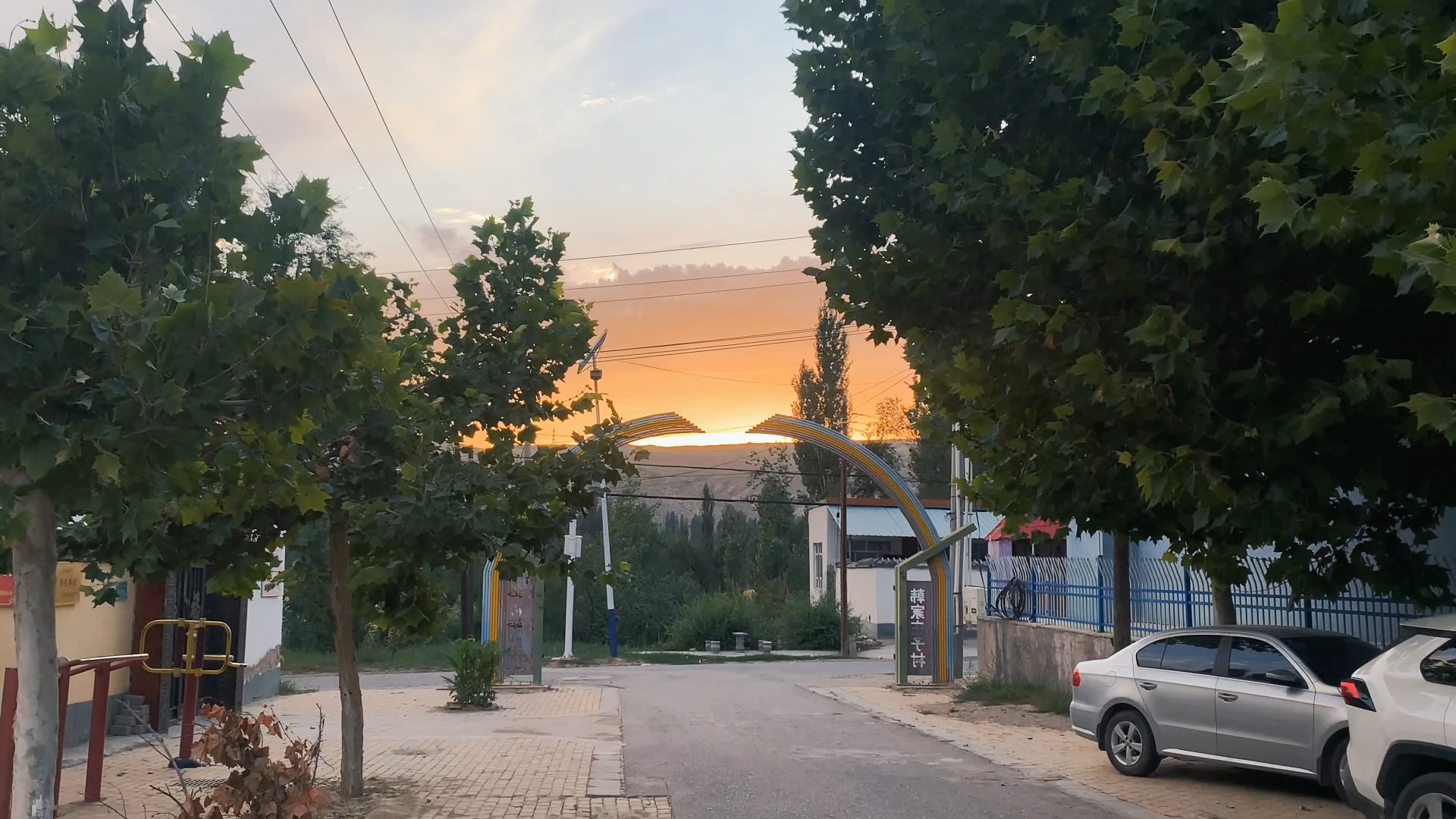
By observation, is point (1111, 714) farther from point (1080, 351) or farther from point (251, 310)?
point (251, 310)

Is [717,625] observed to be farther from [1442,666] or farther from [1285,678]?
[1442,666]

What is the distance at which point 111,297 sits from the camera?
4855 millimetres


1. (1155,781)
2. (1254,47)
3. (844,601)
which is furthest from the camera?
(844,601)

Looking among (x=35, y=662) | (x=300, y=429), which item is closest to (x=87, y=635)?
(x=300, y=429)

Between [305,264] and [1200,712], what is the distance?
904 centimetres

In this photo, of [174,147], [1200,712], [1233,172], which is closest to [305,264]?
[174,147]

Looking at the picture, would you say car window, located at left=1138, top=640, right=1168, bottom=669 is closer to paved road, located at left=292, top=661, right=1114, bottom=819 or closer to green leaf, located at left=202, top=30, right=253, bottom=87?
paved road, located at left=292, top=661, right=1114, bottom=819

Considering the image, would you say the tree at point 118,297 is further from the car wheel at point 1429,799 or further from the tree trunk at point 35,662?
the car wheel at point 1429,799

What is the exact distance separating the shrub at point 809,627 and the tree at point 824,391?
2129cm

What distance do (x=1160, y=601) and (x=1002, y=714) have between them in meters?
3.00

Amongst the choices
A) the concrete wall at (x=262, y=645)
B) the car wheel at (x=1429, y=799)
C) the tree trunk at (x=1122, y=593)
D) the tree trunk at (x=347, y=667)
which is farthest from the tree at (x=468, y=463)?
the concrete wall at (x=262, y=645)

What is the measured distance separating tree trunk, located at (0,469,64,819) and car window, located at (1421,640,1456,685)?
7737 millimetres

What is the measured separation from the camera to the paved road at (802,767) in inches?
413

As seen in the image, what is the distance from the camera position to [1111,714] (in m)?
12.7
